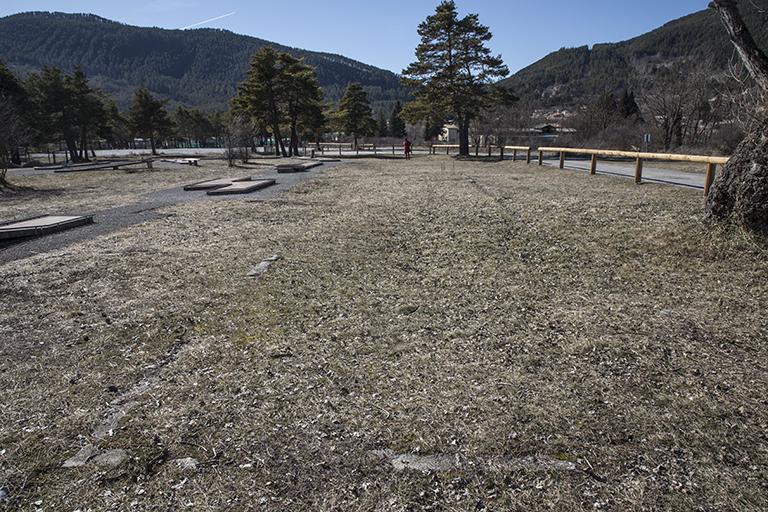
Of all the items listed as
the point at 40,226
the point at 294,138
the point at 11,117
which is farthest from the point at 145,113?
the point at 40,226

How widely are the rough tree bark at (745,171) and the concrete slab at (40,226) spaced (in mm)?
10168

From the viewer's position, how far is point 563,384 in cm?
282

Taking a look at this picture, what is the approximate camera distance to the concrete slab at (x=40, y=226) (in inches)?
288

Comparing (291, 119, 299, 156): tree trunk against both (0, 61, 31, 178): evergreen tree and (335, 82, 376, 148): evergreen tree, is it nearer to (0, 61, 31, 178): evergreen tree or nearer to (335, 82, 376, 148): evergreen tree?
(335, 82, 376, 148): evergreen tree

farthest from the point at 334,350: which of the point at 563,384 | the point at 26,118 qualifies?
the point at 26,118

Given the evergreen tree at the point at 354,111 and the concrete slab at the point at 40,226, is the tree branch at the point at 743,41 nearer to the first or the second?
the concrete slab at the point at 40,226

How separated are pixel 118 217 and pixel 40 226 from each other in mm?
1892

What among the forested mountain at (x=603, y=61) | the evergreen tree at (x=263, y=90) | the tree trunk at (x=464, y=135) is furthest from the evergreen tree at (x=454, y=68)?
the forested mountain at (x=603, y=61)

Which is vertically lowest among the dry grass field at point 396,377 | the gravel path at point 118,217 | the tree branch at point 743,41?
the dry grass field at point 396,377

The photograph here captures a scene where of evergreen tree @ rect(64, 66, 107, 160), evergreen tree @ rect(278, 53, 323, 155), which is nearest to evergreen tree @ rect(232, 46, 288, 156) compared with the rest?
evergreen tree @ rect(278, 53, 323, 155)

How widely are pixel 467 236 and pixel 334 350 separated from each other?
4.07 m

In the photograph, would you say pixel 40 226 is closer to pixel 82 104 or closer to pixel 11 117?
pixel 11 117

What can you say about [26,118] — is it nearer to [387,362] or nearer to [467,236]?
[467,236]

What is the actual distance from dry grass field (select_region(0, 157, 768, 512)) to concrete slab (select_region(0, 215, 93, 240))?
1.63m
